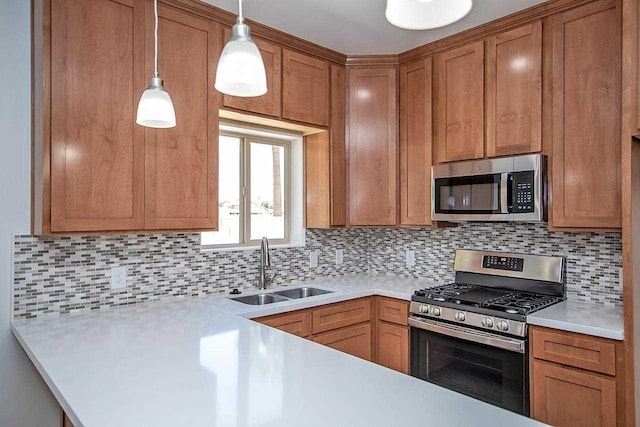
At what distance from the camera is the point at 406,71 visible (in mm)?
3084

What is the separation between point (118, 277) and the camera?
2.29 m

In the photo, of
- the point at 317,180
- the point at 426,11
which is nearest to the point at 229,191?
the point at 317,180

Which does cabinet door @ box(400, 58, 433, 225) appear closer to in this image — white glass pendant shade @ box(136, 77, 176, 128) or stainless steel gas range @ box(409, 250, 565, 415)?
stainless steel gas range @ box(409, 250, 565, 415)

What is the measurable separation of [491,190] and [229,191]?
1.76m

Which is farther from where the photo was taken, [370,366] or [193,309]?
[193,309]

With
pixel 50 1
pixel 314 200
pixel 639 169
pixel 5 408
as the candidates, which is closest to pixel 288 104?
pixel 314 200

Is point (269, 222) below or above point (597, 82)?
below

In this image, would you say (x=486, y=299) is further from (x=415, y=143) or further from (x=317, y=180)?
(x=317, y=180)

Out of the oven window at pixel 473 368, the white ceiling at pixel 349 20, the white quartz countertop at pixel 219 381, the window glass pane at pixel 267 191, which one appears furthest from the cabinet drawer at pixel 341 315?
the white ceiling at pixel 349 20

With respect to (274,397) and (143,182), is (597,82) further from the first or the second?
(143,182)

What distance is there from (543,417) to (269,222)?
2122 mm

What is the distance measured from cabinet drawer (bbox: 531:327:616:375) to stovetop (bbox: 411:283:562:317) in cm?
15

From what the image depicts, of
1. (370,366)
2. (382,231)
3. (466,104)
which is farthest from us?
(382,231)

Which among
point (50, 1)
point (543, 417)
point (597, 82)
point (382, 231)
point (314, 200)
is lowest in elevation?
point (543, 417)
